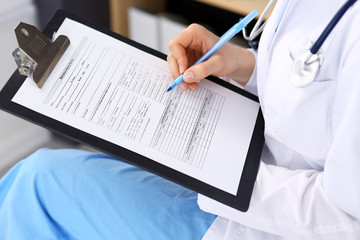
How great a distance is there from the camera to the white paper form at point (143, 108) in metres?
0.67

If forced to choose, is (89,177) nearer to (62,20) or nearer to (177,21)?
(62,20)

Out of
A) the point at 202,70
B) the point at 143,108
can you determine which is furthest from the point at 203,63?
the point at 143,108

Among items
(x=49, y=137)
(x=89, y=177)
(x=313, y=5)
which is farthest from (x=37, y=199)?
(x=49, y=137)

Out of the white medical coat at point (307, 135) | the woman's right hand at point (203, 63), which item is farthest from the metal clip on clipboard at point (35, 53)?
the white medical coat at point (307, 135)

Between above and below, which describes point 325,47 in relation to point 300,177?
above

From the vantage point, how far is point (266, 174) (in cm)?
71

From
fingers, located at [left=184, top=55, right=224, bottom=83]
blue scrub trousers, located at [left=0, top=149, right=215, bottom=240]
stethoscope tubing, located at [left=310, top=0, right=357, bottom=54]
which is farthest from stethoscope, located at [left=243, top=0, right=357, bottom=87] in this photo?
blue scrub trousers, located at [left=0, top=149, right=215, bottom=240]

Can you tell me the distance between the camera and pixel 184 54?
2.57ft

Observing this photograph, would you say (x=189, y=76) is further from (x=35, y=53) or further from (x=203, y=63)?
(x=35, y=53)

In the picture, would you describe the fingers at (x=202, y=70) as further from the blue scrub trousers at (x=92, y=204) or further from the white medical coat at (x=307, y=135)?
the blue scrub trousers at (x=92, y=204)

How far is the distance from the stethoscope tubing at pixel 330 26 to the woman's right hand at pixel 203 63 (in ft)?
0.67

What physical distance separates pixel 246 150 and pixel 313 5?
0.25 m

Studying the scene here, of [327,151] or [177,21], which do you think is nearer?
[327,151]

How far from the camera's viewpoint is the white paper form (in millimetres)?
671
